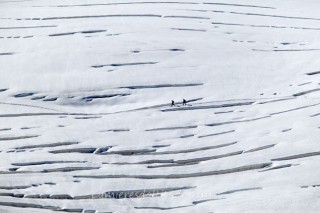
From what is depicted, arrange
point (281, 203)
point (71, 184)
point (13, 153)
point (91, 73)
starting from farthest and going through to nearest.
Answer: point (91, 73) < point (13, 153) < point (71, 184) < point (281, 203)

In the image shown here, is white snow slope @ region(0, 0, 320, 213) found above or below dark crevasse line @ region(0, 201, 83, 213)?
above

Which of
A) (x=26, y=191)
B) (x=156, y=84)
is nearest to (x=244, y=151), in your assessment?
(x=156, y=84)

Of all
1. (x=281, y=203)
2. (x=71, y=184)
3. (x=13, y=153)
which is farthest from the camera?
(x=13, y=153)

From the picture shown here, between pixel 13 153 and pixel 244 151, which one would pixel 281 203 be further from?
pixel 13 153

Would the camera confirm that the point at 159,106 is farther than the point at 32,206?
Yes

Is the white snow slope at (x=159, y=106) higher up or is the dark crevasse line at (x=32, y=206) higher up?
the white snow slope at (x=159, y=106)

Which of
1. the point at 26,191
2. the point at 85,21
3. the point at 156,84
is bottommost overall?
the point at 26,191

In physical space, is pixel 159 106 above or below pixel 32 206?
above

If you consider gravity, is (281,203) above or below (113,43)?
below
